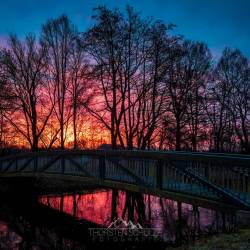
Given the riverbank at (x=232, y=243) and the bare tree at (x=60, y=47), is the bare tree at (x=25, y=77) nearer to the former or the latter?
the bare tree at (x=60, y=47)

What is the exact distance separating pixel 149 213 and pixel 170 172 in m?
5.52

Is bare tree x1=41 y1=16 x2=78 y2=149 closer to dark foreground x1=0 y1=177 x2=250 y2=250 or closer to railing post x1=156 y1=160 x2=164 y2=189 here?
dark foreground x1=0 y1=177 x2=250 y2=250

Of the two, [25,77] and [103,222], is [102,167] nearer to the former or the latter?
[103,222]

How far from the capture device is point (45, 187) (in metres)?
21.9

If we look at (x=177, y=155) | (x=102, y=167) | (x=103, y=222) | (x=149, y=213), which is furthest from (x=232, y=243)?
(x=149, y=213)

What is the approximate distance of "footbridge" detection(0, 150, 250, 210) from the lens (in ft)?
28.1

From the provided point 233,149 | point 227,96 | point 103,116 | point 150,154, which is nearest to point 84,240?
point 150,154

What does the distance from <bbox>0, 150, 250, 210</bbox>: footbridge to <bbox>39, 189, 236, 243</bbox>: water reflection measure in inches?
64.6

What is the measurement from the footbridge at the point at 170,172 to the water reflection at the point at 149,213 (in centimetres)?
164

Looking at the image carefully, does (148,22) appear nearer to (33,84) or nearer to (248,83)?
(33,84)

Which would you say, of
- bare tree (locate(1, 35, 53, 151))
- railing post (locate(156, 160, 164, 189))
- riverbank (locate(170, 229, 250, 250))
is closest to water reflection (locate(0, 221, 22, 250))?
railing post (locate(156, 160, 164, 189))

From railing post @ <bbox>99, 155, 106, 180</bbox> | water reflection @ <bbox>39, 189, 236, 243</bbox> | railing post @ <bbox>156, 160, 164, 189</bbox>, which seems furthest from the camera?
railing post @ <bbox>99, 155, 106, 180</bbox>

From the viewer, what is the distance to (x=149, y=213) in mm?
15477

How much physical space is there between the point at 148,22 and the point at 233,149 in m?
18.8
